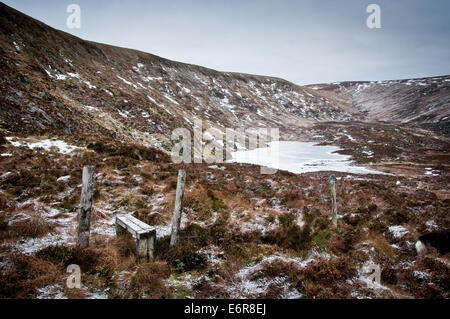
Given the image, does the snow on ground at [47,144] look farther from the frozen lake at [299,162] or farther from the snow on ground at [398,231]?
the frozen lake at [299,162]

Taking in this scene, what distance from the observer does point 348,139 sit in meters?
71.2

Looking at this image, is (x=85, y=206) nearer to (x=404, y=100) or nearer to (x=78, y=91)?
(x=78, y=91)

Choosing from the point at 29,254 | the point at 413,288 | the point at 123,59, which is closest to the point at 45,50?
the point at 123,59

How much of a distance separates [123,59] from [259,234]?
235 feet

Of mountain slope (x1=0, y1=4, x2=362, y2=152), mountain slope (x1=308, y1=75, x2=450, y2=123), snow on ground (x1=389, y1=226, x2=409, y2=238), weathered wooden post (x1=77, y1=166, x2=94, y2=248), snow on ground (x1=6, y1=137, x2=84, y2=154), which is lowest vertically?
snow on ground (x1=389, y1=226, x2=409, y2=238)

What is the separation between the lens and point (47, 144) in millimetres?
14492

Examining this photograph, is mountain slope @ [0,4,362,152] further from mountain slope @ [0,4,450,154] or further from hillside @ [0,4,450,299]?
hillside @ [0,4,450,299]

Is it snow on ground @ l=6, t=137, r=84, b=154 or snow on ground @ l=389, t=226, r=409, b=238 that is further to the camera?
snow on ground @ l=6, t=137, r=84, b=154

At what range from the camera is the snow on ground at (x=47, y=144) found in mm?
13656

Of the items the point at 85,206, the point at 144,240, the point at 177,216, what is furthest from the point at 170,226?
the point at 85,206

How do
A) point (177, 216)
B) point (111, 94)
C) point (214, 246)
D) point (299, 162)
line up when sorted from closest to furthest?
point (177, 216) < point (214, 246) < point (111, 94) < point (299, 162)

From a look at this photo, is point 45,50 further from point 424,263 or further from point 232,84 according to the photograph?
point 232,84

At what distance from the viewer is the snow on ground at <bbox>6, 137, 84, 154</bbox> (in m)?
13.7

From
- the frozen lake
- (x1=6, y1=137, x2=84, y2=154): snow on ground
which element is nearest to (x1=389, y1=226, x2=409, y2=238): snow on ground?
(x1=6, y1=137, x2=84, y2=154): snow on ground
